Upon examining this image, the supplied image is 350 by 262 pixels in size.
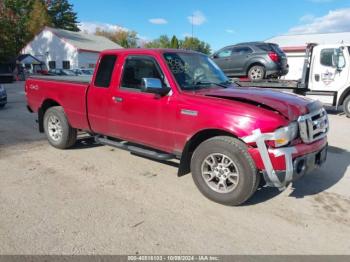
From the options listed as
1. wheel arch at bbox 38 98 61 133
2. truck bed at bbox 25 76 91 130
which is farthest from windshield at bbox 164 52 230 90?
wheel arch at bbox 38 98 61 133

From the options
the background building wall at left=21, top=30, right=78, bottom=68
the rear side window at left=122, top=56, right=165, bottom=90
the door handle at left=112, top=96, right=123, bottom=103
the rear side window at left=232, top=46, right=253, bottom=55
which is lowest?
the door handle at left=112, top=96, right=123, bottom=103

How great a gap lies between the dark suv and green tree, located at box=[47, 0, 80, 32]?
178ft

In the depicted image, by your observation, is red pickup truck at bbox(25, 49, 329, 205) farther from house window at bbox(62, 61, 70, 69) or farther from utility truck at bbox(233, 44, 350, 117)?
house window at bbox(62, 61, 70, 69)

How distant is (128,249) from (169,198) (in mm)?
1239

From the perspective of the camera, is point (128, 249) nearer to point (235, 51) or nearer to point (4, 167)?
point (4, 167)

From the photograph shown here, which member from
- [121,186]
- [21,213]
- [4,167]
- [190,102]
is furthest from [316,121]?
[4,167]

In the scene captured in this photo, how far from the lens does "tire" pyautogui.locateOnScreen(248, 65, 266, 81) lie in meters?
11.1

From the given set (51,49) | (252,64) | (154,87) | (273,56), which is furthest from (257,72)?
(51,49)

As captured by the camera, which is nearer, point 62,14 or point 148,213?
point 148,213

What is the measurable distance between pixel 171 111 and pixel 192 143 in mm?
524

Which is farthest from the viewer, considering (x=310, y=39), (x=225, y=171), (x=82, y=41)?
(x=82, y=41)

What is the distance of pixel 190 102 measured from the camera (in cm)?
416

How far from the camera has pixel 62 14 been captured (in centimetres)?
5994

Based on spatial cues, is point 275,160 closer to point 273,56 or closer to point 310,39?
point 273,56
